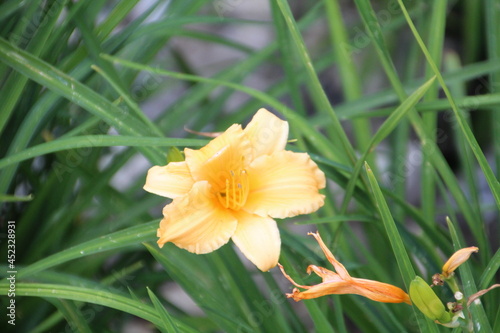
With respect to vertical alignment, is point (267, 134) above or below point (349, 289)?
above

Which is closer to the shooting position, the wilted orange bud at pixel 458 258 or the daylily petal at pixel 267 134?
the wilted orange bud at pixel 458 258

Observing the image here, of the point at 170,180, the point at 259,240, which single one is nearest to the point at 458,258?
the point at 259,240

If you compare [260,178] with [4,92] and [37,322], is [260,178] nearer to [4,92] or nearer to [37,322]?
[4,92]

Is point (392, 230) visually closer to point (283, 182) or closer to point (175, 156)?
point (283, 182)
